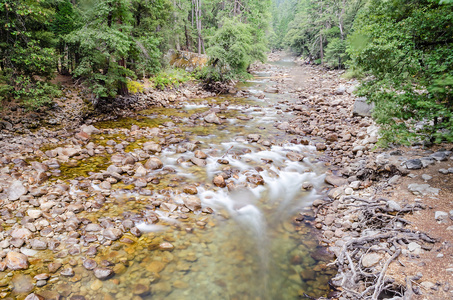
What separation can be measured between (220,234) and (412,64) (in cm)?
544

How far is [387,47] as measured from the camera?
4914mm

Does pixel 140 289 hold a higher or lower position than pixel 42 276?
lower

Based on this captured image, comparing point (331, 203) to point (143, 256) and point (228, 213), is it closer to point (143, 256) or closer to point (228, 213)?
point (228, 213)

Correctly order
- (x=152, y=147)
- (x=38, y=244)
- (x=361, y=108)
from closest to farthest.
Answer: (x=38, y=244) → (x=152, y=147) → (x=361, y=108)

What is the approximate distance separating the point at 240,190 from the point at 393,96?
4.52 m

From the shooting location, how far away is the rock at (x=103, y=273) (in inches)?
163

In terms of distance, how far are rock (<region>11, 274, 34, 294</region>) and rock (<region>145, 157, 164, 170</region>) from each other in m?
4.43

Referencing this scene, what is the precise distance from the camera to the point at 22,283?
383 centimetres

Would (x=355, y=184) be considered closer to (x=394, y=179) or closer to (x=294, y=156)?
(x=394, y=179)

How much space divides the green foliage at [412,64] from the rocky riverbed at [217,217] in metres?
1.53

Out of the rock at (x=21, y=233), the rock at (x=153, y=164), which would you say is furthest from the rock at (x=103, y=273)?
the rock at (x=153, y=164)

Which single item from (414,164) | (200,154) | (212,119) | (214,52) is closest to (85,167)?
(200,154)

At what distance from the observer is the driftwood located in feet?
11.2

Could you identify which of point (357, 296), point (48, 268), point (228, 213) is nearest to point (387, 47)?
point (357, 296)
